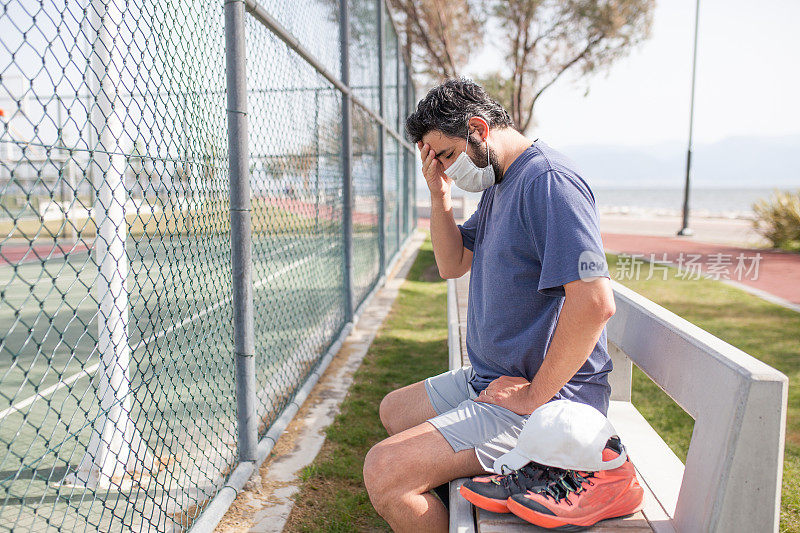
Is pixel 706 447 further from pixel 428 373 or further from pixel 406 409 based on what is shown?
pixel 428 373

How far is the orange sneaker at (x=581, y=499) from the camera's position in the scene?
1633mm

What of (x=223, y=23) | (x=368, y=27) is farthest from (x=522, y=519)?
(x=368, y=27)

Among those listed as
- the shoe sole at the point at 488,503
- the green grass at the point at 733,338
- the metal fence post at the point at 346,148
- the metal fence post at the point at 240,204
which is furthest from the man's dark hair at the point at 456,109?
the metal fence post at the point at 346,148

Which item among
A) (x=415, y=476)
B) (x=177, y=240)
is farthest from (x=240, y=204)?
(x=415, y=476)

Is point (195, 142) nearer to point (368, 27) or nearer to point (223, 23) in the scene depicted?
point (223, 23)

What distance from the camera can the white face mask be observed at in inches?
85.9

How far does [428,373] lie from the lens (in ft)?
16.1

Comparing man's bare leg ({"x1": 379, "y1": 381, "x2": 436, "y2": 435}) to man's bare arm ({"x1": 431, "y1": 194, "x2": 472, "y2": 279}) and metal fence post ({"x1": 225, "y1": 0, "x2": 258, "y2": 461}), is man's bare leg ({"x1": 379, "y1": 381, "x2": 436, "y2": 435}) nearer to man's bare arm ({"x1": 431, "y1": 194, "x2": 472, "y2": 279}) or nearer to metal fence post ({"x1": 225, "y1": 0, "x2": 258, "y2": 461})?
man's bare arm ({"x1": 431, "y1": 194, "x2": 472, "y2": 279})

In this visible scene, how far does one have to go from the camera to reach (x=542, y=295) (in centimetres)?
205

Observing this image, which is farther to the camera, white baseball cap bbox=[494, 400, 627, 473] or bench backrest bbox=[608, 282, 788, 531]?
white baseball cap bbox=[494, 400, 627, 473]

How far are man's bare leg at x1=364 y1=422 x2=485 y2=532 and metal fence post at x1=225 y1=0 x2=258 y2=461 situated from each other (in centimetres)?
102

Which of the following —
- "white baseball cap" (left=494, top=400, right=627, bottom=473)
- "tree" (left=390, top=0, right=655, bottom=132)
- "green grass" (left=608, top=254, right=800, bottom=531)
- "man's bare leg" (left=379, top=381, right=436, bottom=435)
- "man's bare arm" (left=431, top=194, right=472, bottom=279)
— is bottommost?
"green grass" (left=608, top=254, right=800, bottom=531)

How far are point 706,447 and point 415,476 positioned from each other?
0.85 meters

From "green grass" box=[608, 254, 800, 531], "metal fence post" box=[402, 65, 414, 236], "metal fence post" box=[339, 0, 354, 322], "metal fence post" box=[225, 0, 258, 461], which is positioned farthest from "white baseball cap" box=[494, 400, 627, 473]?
"metal fence post" box=[402, 65, 414, 236]
